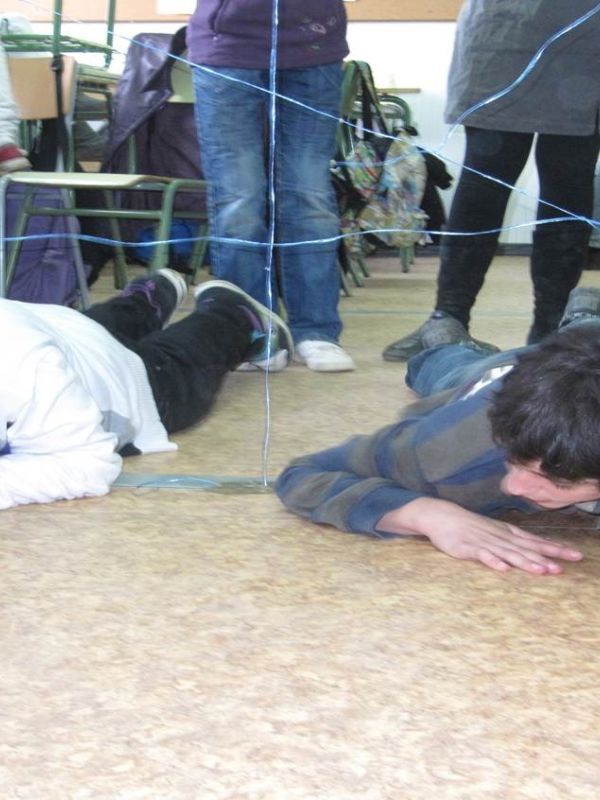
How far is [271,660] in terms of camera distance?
820mm

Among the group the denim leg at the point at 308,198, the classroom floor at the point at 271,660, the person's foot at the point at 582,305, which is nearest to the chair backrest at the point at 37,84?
the denim leg at the point at 308,198

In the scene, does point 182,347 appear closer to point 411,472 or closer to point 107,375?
point 107,375

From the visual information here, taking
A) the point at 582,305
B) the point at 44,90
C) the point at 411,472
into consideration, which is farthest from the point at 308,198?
the point at 411,472

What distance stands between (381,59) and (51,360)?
3772mm

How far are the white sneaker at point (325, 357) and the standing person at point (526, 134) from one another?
200 millimetres

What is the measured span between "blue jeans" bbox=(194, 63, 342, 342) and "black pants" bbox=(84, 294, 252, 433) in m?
0.26

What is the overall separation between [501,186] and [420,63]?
3.07 metres

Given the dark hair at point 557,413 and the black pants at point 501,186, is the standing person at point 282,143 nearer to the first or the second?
the black pants at point 501,186

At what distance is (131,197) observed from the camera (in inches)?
146

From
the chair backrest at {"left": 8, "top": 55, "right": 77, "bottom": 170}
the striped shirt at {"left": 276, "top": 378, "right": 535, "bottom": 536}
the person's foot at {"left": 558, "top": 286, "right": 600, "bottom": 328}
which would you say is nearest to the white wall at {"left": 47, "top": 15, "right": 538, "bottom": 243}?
the chair backrest at {"left": 8, "top": 55, "right": 77, "bottom": 170}

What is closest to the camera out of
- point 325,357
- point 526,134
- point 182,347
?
point 182,347

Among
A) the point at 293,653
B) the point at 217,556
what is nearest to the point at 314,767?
the point at 293,653

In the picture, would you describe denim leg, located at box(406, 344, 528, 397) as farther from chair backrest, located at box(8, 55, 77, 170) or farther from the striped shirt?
chair backrest, located at box(8, 55, 77, 170)

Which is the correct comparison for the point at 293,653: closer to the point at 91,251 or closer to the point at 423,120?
the point at 91,251
